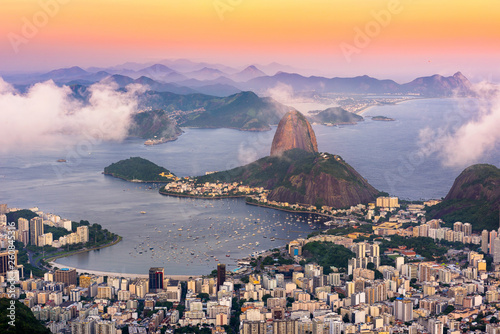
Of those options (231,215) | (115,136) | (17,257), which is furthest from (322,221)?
(115,136)

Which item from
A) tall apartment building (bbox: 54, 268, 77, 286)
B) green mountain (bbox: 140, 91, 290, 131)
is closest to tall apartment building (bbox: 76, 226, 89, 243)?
tall apartment building (bbox: 54, 268, 77, 286)

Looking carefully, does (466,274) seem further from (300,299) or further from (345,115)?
(345,115)

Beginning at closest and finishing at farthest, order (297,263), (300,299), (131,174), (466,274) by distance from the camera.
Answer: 1. (300,299)
2. (466,274)
3. (297,263)
4. (131,174)

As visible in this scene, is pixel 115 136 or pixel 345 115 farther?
pixel 345 115

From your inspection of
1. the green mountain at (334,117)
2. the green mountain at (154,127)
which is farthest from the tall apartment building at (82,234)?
the green mountain at (334,117)

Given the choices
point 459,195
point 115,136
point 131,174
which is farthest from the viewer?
point 115,136

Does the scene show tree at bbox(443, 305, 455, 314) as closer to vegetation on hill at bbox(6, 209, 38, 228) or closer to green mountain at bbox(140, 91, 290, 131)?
vegetation on hill at bbox(6, 209, 38, 228)
